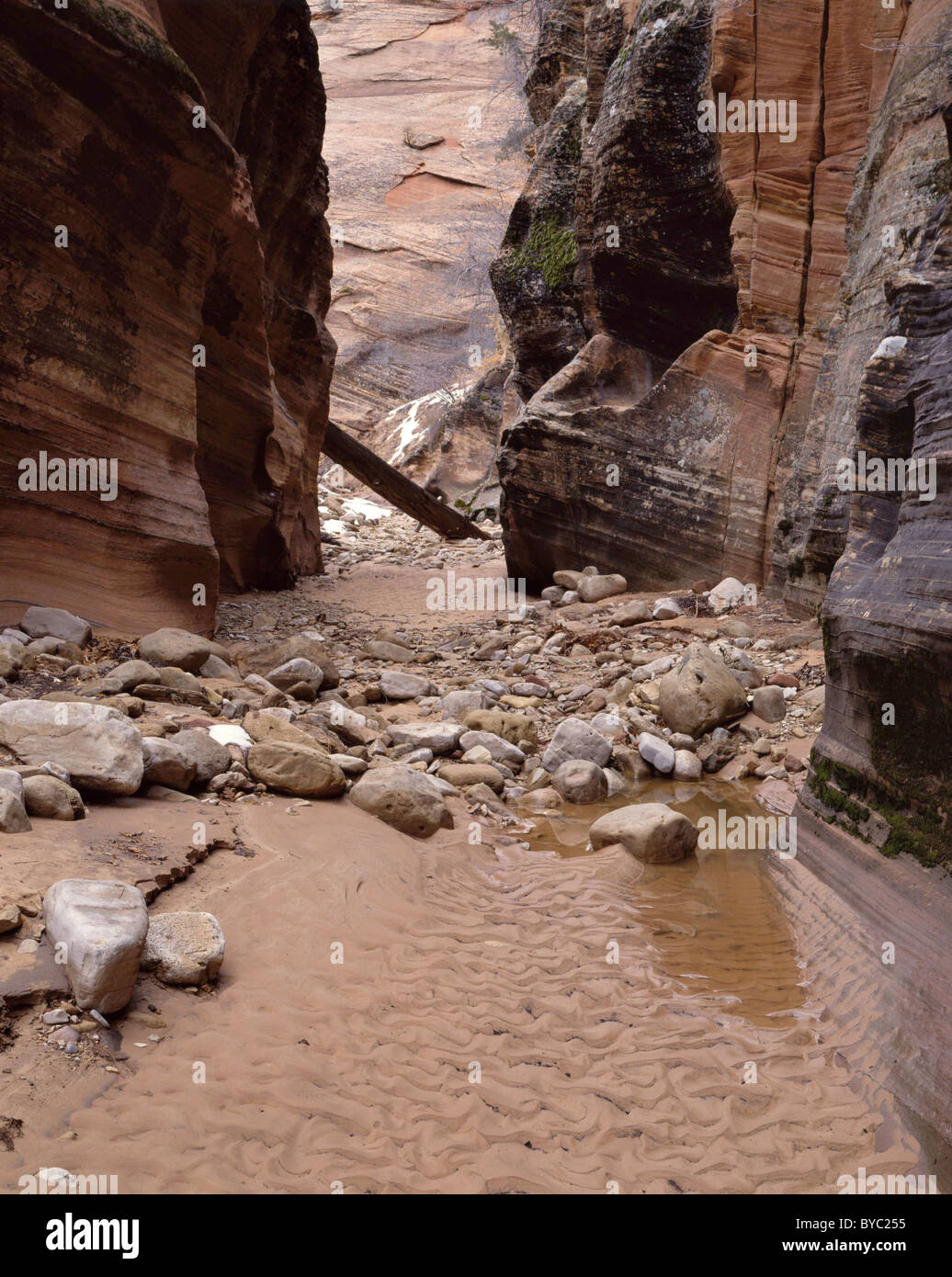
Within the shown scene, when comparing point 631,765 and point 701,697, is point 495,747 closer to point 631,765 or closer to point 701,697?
point 631,765

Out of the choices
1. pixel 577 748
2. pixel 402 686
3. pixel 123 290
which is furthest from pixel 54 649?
pixel 577 748

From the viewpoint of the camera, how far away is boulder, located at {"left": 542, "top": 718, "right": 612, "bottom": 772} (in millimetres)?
6926

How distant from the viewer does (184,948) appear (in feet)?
10.9

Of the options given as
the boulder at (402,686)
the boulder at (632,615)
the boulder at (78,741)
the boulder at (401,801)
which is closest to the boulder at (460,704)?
the boulder at (402,686)

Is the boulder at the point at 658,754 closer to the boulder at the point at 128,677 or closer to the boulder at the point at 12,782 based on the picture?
the boulder at the point at 128,677

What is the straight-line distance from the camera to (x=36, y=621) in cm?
723

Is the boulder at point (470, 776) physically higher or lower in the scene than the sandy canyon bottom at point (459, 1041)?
higher

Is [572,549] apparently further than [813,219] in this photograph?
Yes

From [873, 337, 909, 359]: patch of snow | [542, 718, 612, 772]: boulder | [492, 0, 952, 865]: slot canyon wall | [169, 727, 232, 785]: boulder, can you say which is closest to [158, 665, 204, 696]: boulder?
[169, 727, 232, 785]: boulder

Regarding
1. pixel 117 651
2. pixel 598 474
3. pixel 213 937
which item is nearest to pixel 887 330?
pixel 213 937

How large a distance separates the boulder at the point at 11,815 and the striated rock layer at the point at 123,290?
420 cm

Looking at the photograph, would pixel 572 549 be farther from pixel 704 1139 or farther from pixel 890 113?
pixel 704 1139

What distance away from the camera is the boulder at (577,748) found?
693 centimetres

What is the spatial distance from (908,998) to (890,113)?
346 inches
